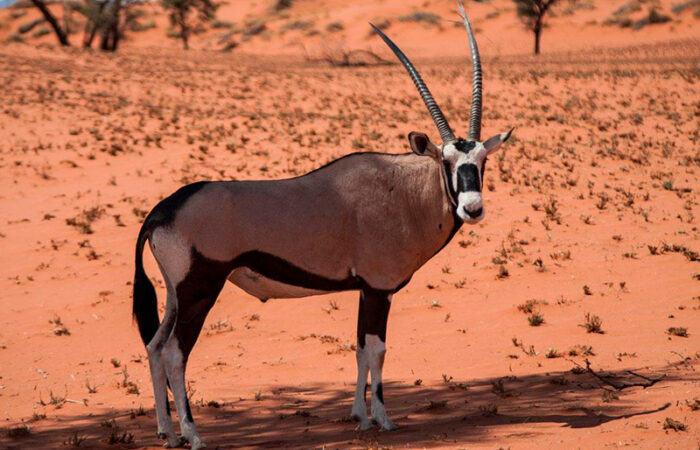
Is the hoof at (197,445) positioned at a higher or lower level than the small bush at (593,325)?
higher

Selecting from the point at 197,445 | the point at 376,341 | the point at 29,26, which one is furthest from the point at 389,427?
the point at 29,26

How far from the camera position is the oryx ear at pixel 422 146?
6.24 metres

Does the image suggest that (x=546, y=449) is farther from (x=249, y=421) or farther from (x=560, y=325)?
(x=560, y=325)

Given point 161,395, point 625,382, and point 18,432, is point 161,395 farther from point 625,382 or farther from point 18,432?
point 625,382

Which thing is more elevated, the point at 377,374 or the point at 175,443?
the point at 377,374

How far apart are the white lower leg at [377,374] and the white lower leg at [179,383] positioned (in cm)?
136

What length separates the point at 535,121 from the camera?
2284 cm

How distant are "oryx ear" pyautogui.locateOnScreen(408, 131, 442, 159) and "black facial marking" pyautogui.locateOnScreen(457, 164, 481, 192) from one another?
1.24 ft

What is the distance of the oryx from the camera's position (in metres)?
6.17

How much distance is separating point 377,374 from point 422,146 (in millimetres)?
1787

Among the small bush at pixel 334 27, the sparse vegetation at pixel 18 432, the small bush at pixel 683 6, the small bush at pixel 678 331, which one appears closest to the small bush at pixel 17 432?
the sparse vegetation at pixel 18 432

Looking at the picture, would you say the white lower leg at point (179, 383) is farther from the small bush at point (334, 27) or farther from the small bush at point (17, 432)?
the small bush at point (334, 27)

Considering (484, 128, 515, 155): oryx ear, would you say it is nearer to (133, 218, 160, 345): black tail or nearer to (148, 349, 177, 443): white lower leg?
(133, 218, 160, 345): black tail

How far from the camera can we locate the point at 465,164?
6113 millimetres
